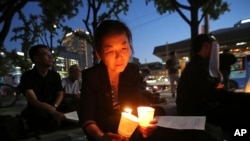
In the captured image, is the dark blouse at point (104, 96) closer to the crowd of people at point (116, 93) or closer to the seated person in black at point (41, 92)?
the crowd of people at point (116, 93)

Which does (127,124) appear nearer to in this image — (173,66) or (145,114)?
(145,114)

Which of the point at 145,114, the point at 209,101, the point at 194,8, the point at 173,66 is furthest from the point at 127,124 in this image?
the point at 173,66

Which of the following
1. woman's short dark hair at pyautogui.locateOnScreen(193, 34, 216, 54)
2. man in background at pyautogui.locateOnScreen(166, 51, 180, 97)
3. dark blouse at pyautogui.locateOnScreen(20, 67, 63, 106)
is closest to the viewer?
woman's short dark hair at pyautogui.locateOnScreen(193, 34, 216, 54)

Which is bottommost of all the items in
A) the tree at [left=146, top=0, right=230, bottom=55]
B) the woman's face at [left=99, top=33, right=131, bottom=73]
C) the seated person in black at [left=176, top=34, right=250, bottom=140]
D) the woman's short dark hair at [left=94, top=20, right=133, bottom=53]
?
the seated person in black at [left=176, top=34, right=250, bottom=140]

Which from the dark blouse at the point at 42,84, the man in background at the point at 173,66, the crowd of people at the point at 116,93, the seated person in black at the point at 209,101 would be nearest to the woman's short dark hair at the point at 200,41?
the crowd of people at the point at 116,93

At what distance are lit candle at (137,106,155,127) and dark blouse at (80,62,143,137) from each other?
30 cm

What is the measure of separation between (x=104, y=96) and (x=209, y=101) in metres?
1.60

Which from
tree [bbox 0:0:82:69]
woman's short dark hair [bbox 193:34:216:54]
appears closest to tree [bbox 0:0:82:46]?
tree [bbox 0:0:82:69]

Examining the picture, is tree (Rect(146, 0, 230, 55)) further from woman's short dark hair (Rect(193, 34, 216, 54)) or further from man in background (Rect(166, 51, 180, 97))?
woman's short dark hair (Rect(193, 34, 216, 54))

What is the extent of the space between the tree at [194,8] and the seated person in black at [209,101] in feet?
14.9

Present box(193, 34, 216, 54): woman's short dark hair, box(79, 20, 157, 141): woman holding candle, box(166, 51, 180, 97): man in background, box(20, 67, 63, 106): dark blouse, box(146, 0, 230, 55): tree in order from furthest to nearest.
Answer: box(166, 51, 180, 97): man in background, box(146, 0, 230, 55): tree, box(20, 67, 63, 106): dark blouse, box(193, 34, 216, 54): woman's short dark hair, box(79, 20, 157, 141): woman holding candle

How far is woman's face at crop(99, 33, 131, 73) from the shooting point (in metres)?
1.91

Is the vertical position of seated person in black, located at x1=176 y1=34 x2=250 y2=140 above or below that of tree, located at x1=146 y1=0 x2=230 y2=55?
below

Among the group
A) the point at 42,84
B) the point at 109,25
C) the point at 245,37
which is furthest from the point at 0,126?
the point at 245,37
